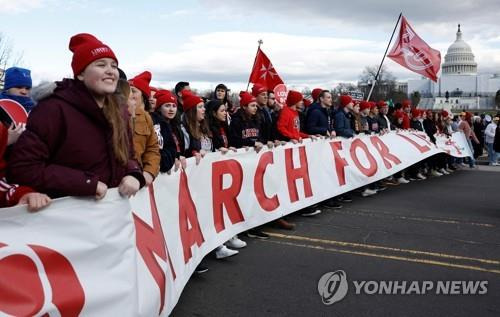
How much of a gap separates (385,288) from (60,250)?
297 centimetres

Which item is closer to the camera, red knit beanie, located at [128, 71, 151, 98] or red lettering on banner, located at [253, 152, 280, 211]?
red knit beanie, located at [128, 71, 151, 98]

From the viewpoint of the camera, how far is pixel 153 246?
342cm

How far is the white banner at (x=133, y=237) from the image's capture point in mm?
2561

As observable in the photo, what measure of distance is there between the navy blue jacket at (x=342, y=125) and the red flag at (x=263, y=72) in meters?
3.59

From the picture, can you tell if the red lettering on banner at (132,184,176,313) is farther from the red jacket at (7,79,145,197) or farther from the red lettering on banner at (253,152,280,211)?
the red lettering on banner at (253,152,280,211)

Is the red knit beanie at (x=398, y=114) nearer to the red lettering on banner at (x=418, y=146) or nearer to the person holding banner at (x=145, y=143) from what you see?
the red lettering on banner at (x=418, y=146)

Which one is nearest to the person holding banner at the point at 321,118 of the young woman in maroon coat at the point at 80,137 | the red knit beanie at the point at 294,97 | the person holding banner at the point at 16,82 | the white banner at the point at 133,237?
the red knit beanie at the point at 294,97

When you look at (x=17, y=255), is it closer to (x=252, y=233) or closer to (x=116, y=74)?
(x=116, y=74)

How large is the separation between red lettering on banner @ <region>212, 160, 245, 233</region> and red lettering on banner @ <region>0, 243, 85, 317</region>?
2.73 metres

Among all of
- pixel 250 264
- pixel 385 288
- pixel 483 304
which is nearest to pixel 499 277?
pixel 483 304

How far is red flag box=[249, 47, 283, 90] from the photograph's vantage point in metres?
12.5

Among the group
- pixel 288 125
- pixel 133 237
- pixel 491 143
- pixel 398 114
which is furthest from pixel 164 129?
pixel 491 143

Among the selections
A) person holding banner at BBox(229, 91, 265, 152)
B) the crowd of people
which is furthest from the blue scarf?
person holding banner at BBox(229, 91, 265, 152)

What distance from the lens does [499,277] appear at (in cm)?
487
